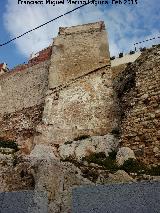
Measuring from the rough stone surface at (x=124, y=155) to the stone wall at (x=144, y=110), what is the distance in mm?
140

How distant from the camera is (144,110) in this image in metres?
9.37

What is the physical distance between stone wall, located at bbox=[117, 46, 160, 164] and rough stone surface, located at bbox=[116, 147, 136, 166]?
14cm

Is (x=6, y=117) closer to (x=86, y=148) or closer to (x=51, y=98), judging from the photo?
(x=51, y=98)

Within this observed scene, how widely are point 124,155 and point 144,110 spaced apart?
151 cm

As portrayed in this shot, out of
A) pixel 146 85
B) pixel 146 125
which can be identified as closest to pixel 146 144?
pixel 146 125

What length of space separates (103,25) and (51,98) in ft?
17.1

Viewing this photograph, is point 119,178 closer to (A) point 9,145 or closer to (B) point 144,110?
(B) point 144,110

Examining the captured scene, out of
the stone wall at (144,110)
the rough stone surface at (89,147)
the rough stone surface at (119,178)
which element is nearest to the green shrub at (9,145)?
the rough stone surface at (89,147)

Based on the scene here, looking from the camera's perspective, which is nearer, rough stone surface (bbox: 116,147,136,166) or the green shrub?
rough stone surface (bbox: 116,147,136,166)

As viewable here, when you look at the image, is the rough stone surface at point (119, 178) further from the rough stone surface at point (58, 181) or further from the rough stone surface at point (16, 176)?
the rough stone surface at point (16, 176)

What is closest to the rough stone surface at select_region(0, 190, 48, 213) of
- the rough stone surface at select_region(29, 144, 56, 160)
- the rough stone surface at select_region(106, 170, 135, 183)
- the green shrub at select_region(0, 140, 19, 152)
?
the rough stone surface at select_region(106, 170, 135, 183)

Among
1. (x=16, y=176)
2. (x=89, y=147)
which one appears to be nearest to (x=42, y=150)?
(x=89, y=147)

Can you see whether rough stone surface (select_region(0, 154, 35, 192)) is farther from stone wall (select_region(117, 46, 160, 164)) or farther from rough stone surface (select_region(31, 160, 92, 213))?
stone wall (select_region(117, 46, 160, 164))

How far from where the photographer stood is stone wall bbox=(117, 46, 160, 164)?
869 cm
